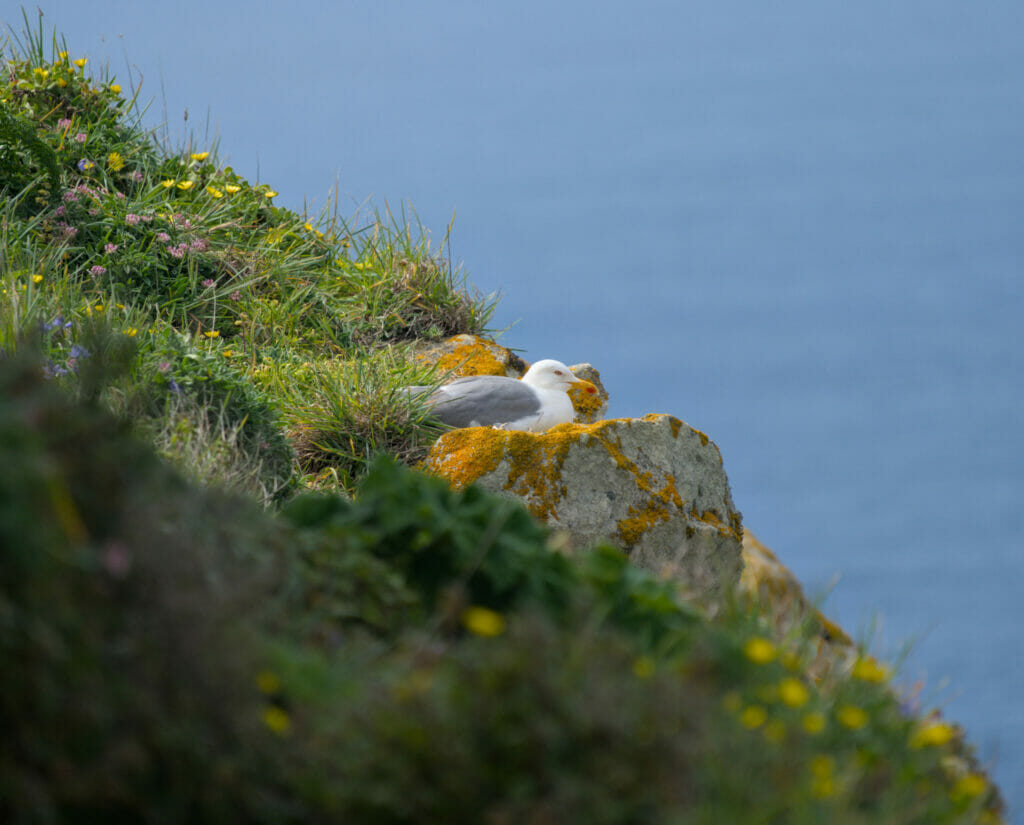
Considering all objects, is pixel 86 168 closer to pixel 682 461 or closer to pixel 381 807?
pixel 682 461

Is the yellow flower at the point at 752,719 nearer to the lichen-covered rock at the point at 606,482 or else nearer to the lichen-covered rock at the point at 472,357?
the lichen-covered rock at the point at 606,482

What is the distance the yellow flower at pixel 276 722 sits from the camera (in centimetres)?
238

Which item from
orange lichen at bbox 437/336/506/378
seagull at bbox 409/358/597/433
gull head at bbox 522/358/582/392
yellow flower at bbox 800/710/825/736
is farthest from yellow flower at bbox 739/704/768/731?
orange lichen at bbox 437/336/506/378

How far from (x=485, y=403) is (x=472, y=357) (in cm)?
191

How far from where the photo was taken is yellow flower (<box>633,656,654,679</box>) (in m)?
2.43

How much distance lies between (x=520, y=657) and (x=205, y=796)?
74 cm

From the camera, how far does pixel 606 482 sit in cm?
616

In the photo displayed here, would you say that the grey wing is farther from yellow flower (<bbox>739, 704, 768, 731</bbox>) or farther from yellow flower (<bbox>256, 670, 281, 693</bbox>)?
yellow flower (<bbox>256, 670, 281, 693</bbox>)

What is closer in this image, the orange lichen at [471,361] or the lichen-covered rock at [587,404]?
the lichen-covered rock at [587,404]

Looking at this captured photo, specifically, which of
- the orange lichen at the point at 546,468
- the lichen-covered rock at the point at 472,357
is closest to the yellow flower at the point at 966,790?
the orange lichen at the point at 546,468

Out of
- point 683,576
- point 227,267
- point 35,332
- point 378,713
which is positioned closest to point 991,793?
point 683,576

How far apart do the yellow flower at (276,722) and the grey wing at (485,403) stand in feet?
15.3

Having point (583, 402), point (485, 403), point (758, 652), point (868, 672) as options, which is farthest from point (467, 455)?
point (758, 652)

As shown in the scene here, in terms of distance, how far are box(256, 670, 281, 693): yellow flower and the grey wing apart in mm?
4651
